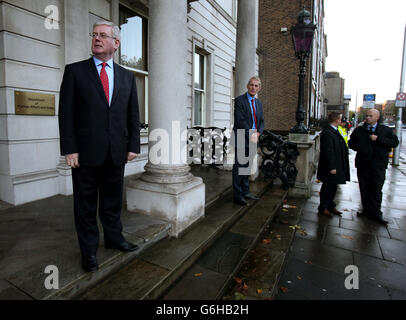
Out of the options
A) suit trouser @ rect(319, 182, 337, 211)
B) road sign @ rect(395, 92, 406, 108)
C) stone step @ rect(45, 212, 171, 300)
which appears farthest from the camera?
road sign @ rect(395, 92, 406, 108)

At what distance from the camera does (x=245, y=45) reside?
19.2 feet

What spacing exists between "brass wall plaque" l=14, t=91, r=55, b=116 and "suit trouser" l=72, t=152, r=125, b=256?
87.0 inches

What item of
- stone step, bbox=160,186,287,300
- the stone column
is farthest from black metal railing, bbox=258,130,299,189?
stone step, bbox=160,186,287,300

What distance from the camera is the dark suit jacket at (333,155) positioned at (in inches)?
183

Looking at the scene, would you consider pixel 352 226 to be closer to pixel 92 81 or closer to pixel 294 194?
pixel 294 194

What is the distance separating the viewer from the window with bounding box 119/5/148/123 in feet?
17.9

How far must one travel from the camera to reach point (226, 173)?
20.9 feet

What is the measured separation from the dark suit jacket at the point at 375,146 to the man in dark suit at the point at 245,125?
73.4 inches

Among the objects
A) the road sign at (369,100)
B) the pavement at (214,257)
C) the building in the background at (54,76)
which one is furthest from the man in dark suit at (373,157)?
the road sign at (369,100)

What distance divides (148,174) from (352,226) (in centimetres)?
344

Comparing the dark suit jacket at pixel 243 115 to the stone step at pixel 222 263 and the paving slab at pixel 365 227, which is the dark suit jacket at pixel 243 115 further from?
the paving slab at pixel 365 227

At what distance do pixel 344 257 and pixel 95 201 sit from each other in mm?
3024

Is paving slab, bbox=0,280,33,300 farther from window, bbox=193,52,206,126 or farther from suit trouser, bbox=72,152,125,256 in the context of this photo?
window, bbox=193,52,206,126

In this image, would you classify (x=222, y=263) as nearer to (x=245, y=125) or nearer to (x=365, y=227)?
(x=245, y=125)
